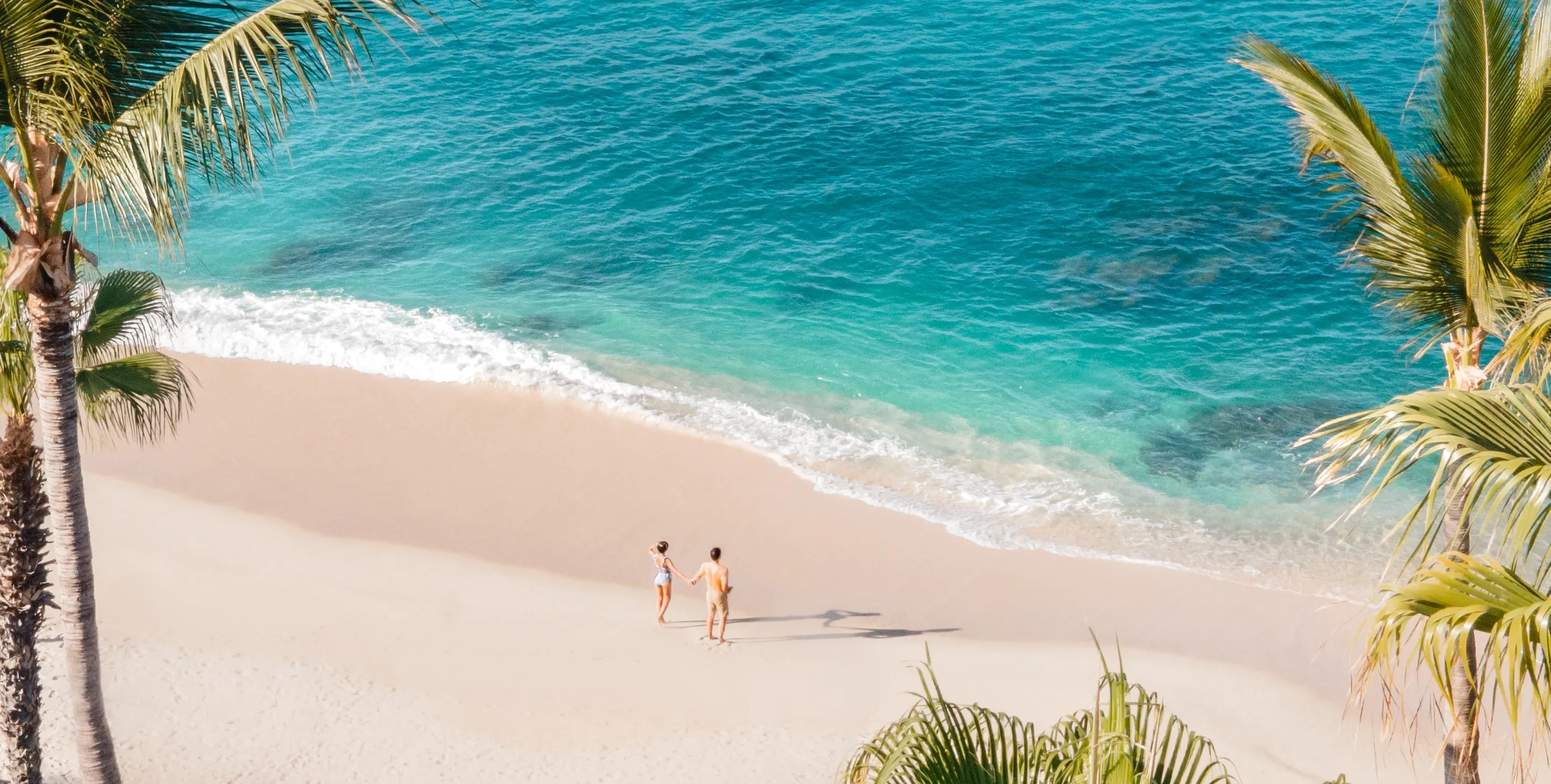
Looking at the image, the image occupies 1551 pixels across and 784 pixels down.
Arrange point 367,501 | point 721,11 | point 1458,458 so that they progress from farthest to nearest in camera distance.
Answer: point 721,11, point 367,501, point 1458,458

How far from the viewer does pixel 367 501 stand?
60.6ft

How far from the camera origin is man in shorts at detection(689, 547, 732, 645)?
50.1 ft

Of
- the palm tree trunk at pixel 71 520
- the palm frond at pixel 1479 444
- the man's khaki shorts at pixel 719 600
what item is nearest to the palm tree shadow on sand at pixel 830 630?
the man's khaki shorts at pixel 719 600

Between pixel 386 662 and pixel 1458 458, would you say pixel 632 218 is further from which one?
pixel 1458 458

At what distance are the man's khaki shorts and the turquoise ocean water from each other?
4020 mm

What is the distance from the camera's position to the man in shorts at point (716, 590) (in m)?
15.3

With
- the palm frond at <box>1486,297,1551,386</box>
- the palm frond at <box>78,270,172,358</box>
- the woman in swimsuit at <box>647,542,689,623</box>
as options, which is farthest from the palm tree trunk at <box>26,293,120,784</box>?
the palm frond at <box>1486,297,1551,386</box>

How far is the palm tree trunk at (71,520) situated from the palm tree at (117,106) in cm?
2

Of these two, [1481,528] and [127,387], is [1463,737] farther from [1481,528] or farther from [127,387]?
[127,387]

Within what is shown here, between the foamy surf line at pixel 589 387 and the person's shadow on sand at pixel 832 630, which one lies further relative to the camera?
the foamy surf line at pixel 589 387

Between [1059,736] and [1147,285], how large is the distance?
36.8ft

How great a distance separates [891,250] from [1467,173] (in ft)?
59.9

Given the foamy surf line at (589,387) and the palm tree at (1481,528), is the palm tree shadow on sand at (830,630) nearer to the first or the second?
the foamy surf line at (589,387)

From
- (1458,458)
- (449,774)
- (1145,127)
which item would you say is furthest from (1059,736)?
(1145,127)
